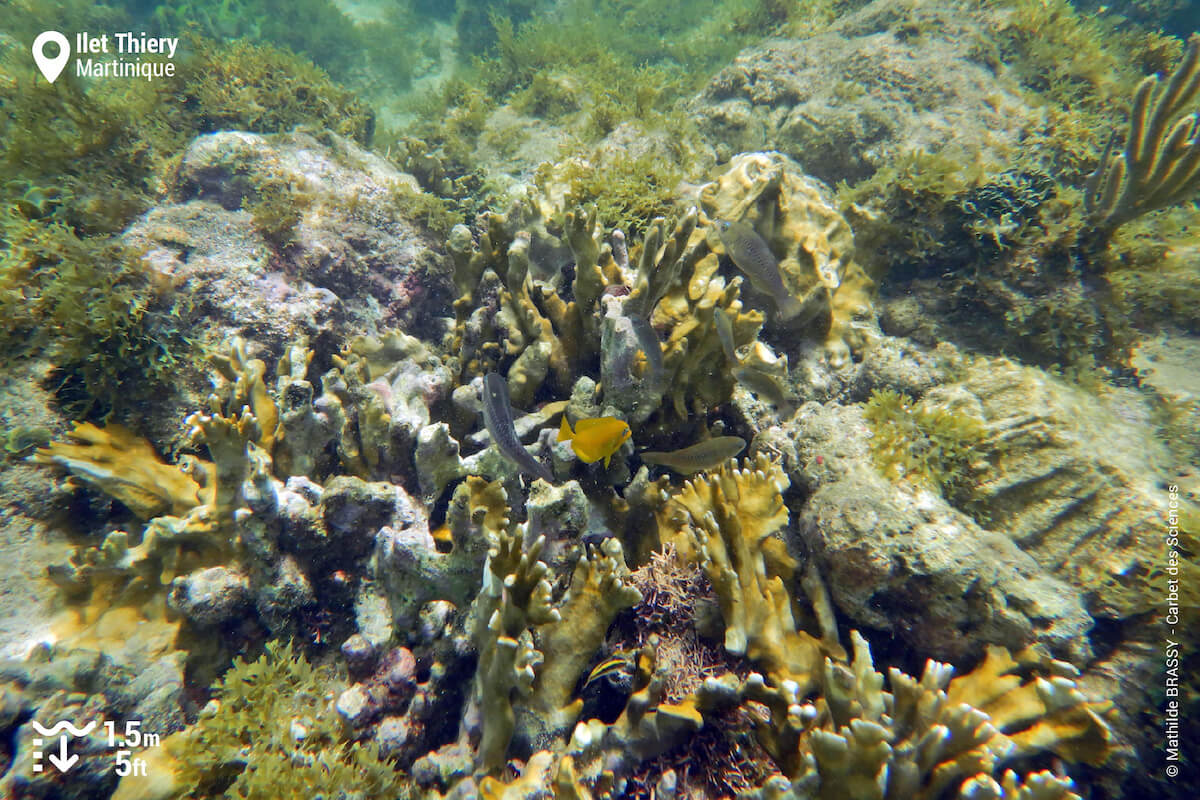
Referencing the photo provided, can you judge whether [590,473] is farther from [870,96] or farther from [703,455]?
[870,96]

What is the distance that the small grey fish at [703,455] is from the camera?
2587 millimetres

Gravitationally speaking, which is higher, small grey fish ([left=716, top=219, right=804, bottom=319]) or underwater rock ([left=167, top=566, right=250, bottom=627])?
small grey fish ([left=716, top=219, right=804, bottom=319])

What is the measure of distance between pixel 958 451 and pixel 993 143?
5519 millimetres

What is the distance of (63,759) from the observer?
6.97 ft

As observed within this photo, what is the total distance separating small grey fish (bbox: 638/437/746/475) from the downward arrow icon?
298 cm

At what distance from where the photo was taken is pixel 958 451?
335cm

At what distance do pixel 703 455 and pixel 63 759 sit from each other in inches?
129

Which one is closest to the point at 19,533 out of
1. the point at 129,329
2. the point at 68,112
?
the point at 129,329

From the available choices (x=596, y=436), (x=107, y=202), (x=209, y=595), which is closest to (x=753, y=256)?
(x=596, y=436)

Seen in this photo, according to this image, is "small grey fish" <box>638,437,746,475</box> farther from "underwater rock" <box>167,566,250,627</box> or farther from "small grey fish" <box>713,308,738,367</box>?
"underwater rock" <box>167,566,250,627</box>

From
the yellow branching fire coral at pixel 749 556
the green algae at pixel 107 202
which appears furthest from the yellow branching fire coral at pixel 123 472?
the yellow branching fire coral at pixel 749 556

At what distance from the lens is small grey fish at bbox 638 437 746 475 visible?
2.59 metres

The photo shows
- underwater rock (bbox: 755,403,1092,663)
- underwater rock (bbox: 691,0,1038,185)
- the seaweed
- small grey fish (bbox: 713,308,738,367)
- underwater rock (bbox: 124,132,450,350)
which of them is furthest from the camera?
underwater rock (bbox: 691,0,1038,185)

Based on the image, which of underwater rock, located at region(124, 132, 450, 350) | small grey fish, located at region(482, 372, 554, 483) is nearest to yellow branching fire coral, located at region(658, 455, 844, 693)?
small grey fish, located at region(482, 372, 554, 483)
